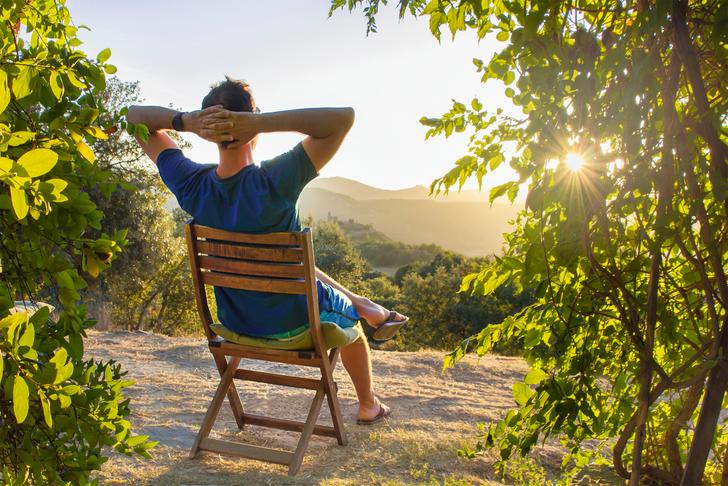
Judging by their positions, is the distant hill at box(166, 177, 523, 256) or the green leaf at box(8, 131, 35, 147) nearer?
the green leaf at box(8, 131, 35, 147)

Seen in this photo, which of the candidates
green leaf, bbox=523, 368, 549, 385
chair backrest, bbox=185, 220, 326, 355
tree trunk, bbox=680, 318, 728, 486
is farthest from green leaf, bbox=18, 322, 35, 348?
chair backrest, bbox=185, 220, 326, 355

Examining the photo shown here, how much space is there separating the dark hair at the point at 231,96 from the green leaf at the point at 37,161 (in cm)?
238

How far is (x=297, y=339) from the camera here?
10.3ft

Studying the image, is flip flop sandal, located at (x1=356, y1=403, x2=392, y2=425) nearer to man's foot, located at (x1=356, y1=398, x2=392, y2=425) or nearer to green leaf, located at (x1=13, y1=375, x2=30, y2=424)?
man's foot, located at (x1=356, y1=398, x2=392, y2=425)

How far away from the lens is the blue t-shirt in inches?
121

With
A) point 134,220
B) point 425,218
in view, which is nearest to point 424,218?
point 425,218

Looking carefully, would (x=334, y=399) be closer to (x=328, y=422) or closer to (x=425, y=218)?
(x=328, y=422)

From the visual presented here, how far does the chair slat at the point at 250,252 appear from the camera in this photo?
2973mm

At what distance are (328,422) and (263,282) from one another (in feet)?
5.16

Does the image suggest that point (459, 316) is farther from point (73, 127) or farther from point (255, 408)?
point (73, 127)

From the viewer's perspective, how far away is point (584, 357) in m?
2.10

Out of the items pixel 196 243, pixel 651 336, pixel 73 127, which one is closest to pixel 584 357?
pixel 651 336

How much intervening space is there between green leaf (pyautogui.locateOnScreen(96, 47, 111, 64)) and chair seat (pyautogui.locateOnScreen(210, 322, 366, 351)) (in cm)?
186

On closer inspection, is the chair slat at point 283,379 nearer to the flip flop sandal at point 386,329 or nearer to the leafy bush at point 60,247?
the flip flop sandal at point 386,329
